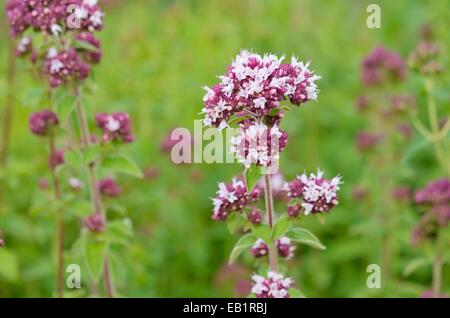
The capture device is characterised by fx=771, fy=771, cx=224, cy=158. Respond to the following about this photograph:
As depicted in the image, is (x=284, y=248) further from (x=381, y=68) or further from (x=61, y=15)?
(x=381, y=68)

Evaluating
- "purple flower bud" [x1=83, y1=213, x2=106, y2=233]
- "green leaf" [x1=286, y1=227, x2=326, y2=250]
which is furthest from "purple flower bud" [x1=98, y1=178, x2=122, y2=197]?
"green leaf" [x1=286, y1=227, x2=326, y2=250]

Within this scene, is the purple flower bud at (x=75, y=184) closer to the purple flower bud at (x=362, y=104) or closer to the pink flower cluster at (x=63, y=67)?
the pink flower cluster at (x=63, y=67)

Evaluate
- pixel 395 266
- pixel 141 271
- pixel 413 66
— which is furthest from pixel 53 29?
pixel 395 266

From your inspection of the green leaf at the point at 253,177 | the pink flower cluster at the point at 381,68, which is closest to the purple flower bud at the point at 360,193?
the pink flower cluster at the point at 381,68

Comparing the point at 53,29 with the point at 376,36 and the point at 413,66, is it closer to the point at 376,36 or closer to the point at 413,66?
the point at 413,66

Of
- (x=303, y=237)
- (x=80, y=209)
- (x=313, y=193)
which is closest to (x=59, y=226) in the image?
(x=80, y=209)

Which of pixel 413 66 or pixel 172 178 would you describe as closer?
pixel 413 66
